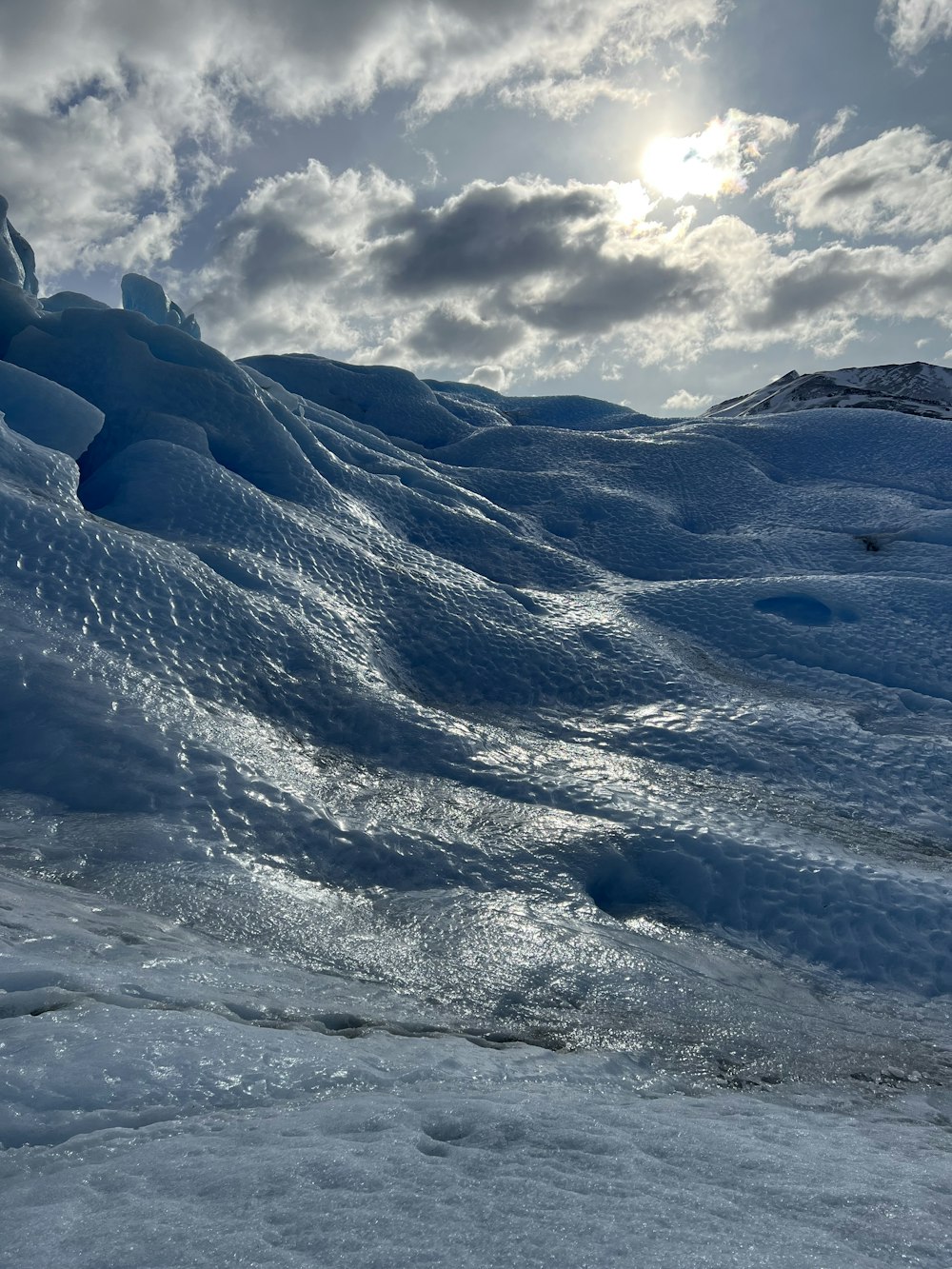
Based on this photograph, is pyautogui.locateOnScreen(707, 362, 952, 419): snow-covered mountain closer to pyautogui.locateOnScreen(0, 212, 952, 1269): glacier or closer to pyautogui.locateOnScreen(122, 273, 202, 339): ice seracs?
pyautogui.locateOnScreen(122, 273, 202, 339): ice seracs

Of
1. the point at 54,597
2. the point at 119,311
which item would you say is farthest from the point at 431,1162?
the point at 119,311

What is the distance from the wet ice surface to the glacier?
0.03 meters

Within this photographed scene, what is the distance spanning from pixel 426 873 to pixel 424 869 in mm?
42

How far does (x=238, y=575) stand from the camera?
9906 millimetres

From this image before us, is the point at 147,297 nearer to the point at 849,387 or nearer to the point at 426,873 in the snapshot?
the point at 426,873

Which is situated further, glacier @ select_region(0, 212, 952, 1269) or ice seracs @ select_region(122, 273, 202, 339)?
ice seracs @ select_region(122, 273, 202, 339)

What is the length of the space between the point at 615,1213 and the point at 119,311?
53.5 feet

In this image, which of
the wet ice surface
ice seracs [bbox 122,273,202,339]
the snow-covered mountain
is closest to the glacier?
the wet ice surface

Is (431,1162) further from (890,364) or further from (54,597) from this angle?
(890,364)

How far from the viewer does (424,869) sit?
6316mm

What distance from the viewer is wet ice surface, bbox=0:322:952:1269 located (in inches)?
107

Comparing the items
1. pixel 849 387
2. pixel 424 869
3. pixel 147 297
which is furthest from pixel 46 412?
pixel 849 387

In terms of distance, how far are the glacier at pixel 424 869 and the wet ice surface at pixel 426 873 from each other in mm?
28

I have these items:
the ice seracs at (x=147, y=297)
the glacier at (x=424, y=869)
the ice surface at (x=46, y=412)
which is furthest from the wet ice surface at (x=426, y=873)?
the ice seracs at (x=147, y=297)
